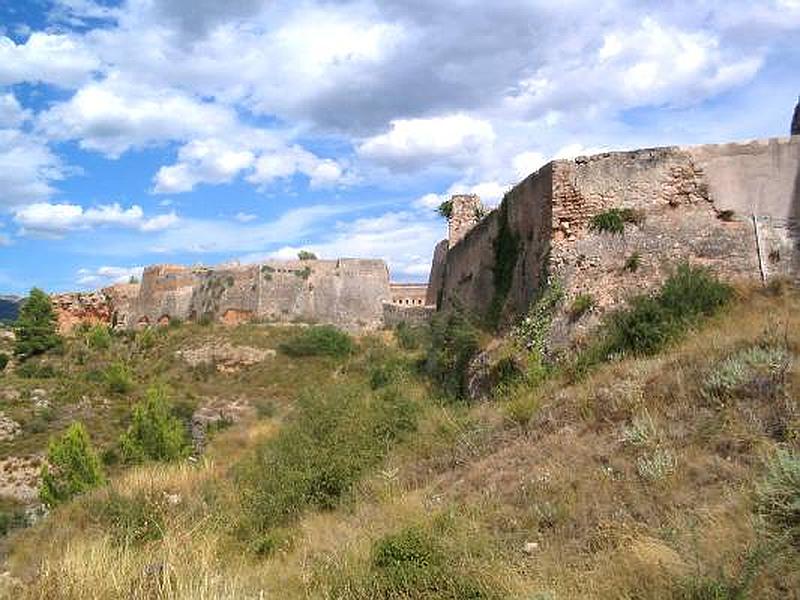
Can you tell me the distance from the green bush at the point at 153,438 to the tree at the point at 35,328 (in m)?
21.5

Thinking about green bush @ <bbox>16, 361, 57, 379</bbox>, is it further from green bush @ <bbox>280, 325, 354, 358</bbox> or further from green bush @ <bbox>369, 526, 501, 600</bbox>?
green bush @ <bbox>369, 526, 501, 600</bbox>

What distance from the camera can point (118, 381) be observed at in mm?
28922

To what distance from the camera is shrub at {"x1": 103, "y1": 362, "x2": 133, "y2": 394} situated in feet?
94.5

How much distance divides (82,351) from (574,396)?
34.2 m

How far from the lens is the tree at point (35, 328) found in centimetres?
3838

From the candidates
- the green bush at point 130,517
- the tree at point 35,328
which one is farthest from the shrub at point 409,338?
the tree at point 35,328

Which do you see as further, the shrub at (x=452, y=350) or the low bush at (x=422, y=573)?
the shrub at (x=452, y=350)

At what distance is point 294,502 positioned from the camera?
310 inches

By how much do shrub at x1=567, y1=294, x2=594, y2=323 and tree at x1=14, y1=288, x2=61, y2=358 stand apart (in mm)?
35519

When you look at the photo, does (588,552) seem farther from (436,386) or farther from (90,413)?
(90,413)

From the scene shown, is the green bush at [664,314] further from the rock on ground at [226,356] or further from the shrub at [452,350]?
the rock on ground at [226,356]

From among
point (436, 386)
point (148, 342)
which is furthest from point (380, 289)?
point (436, 386)

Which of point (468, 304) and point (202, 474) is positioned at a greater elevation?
point (468, 304)

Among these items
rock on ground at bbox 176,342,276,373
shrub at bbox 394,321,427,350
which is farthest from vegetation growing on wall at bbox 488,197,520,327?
rock on ground at bbox 176,342,276,373
